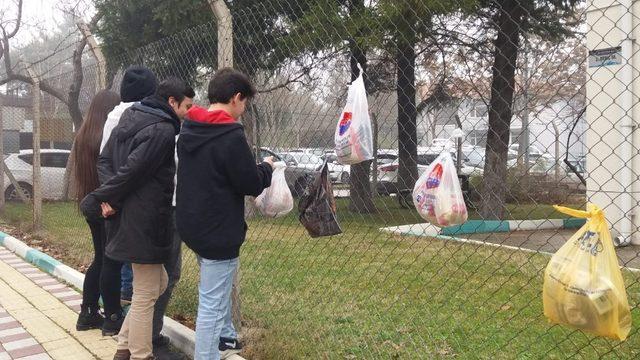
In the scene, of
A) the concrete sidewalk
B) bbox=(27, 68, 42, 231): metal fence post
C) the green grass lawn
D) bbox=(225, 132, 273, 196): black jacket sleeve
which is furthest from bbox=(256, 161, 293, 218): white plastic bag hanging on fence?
bbox=(27, 68, 42, 231): metal fence post

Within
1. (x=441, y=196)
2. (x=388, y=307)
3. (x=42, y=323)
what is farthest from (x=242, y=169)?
(x=42, y=323)

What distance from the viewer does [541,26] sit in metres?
8.71

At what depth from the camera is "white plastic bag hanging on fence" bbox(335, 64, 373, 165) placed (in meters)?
2.71

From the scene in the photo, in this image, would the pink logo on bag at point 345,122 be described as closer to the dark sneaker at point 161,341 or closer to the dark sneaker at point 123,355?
the dark sneaker at point 123,355

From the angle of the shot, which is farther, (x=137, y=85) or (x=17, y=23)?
(x=17, y=23)

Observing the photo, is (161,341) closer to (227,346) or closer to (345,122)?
(227,346)

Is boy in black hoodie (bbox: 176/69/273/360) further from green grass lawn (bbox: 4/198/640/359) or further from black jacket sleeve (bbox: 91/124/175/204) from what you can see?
green grass lawn (bbox: 4/198/640/359)

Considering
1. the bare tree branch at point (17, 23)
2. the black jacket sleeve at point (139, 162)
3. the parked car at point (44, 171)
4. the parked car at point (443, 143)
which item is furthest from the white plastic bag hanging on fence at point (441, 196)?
the bare tree branch at point (17, 23)

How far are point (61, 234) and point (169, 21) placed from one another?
14.1ft

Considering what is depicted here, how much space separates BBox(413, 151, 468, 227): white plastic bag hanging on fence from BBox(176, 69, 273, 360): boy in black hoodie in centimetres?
79

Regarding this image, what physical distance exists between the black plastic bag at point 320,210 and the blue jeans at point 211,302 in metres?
0.48

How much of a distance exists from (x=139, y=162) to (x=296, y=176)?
1.14m

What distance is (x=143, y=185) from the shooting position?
3.01m

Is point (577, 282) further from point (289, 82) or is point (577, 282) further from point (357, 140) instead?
point (289, 82)
